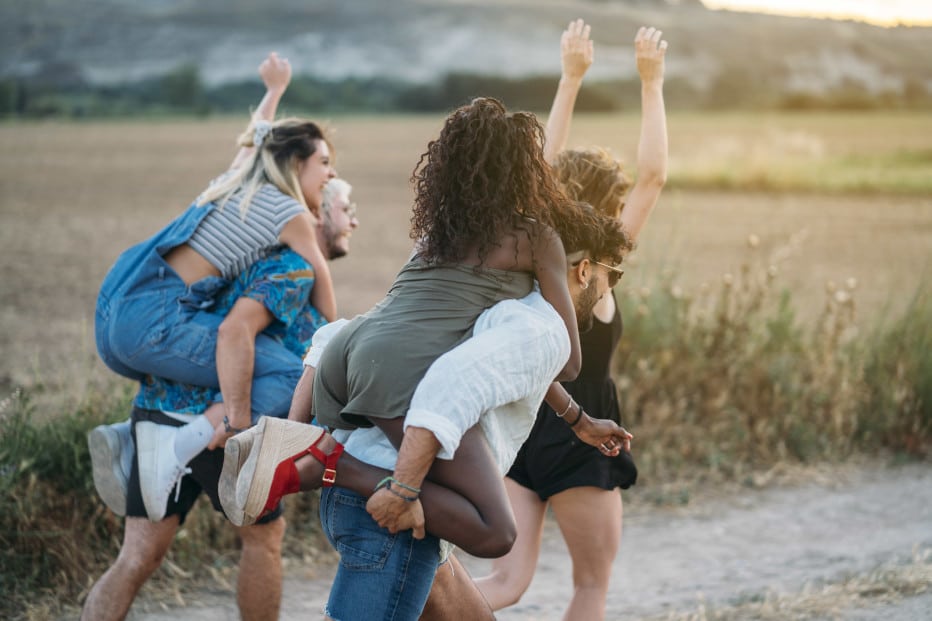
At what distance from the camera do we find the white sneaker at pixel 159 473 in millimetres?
2986

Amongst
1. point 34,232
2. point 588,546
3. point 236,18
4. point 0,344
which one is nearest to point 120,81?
point 236,18

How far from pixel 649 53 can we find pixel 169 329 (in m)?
1.71

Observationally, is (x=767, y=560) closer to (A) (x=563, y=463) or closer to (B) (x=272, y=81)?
(A) (x=563, y=463)

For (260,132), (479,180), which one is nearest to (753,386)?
(260,132)

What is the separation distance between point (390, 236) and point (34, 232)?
532 cm

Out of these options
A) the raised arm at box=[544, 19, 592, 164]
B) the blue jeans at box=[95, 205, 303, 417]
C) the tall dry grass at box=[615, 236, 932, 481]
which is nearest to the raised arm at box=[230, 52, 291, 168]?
the blue jeans at box=[95, 205, 303, 417]

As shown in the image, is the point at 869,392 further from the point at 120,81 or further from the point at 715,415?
the point at 120,81

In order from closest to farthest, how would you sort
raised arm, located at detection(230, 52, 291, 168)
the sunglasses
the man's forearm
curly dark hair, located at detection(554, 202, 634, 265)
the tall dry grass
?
the man's forearm < curly dark hair, located at detection(554, 202, 634, 265) < the sunglasses < raised arm, located at detection(230, 52, 291, 168) < the tall dry grass

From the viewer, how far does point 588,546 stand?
2.99 m

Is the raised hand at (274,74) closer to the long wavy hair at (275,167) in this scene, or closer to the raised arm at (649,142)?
the long wavy hair at (275,167)

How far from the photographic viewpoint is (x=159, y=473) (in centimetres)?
299

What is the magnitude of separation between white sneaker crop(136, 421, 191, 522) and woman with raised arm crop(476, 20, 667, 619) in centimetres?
107

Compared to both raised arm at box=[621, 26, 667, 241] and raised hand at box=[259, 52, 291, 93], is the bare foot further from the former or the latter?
raised hand at box=[259, 52, 291, 93]

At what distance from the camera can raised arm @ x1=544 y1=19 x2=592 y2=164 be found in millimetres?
3285
